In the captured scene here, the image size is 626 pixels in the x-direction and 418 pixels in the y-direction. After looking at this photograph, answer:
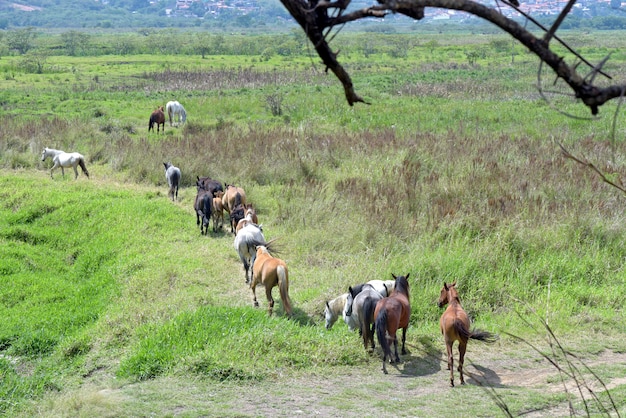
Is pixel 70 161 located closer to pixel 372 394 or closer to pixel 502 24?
pixel 372 394

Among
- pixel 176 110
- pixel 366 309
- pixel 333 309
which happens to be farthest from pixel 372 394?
pixel 176 110

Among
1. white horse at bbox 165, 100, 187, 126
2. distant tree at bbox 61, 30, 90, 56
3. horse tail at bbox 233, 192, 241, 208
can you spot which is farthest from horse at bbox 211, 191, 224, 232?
distant tree at bbox 61, 30, 90, 56

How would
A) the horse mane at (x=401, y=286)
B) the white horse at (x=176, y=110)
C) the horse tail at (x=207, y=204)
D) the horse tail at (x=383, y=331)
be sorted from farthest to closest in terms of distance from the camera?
the white horse at (x=176, y=110), the horse tail at (x=207, y=204), the horse mane at (x=401, y=286), the horse tail at (x=383, y=331)

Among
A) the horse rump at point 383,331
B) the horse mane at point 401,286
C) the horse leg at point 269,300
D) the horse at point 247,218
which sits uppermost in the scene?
the horse mane at point 401,286

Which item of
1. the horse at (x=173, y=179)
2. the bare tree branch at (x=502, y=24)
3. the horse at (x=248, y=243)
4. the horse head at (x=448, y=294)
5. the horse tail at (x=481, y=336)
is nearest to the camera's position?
the bare tree branch at (x=502, y=24)

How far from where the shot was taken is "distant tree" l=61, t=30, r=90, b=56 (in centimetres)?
7672

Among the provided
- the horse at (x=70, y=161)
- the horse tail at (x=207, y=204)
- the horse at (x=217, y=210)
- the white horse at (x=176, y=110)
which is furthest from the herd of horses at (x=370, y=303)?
the white horse at (x=176, y=110)

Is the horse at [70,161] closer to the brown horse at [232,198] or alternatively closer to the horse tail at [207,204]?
the brown horse at [232,198]

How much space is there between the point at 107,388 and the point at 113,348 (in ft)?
4.02

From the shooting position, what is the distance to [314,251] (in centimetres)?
1073

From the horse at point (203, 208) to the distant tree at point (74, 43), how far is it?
6831 cm

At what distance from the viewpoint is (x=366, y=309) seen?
7270 millimetres

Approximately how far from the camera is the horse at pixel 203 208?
466 inches

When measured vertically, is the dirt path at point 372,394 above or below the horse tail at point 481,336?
below
